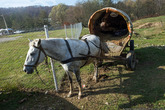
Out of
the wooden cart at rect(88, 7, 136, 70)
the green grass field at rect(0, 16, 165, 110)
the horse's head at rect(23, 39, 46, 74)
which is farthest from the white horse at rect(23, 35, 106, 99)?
the wooden cart at rect(88, 7, 136, 70)

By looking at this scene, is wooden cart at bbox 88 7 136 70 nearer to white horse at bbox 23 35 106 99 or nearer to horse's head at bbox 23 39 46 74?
white horse at bbox 23 35 106 99

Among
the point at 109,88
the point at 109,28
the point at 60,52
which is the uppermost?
the point at 109,28

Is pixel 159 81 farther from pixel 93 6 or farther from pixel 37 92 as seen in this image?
pixel 93 6

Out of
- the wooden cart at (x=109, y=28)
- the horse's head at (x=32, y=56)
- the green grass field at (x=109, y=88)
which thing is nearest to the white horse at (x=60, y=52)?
the horse's head at (x=32, y=56)

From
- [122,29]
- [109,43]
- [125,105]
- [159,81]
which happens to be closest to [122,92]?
[125,105]

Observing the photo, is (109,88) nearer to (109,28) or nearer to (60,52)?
(60,52)

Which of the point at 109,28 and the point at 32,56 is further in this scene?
the point at 109,28

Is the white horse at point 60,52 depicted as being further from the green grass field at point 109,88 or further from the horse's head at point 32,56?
the green grass field at point 109,88

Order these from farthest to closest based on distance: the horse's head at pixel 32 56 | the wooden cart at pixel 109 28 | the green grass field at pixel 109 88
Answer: the wooden cart at pixel 109 28, the green grass field at pixel 109 88, the horse's head at pixel 32 56

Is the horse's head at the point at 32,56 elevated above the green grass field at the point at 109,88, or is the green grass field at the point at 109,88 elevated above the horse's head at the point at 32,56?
the horse's head at the point at 32,56

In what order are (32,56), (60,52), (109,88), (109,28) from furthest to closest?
(109,28)
(109,88)
(60,52)
(32,56)

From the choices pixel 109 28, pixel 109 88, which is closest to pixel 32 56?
pixel 109 88

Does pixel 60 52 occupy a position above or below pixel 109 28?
below

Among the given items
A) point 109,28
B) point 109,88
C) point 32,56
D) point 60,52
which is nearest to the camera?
point 32,56
